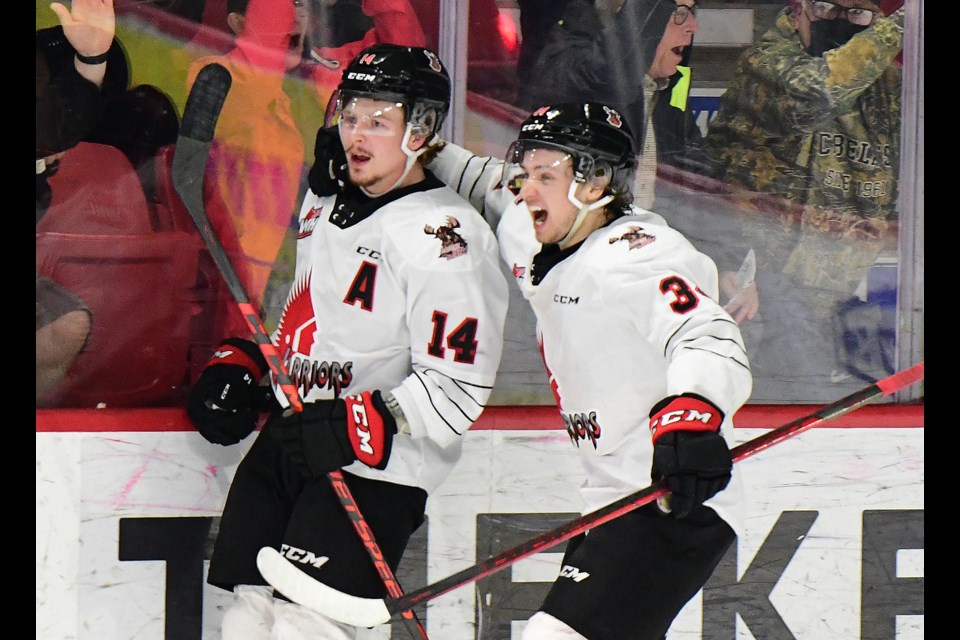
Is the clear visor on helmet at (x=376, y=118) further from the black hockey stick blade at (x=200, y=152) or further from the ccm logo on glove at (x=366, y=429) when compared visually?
the ccm logo on glove at (x=366, y=429)

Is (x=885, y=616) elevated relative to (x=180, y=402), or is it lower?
lower

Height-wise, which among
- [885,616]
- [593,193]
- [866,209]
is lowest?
[885,616]

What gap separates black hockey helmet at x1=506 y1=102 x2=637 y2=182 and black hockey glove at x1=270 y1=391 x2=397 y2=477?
22.5 inches

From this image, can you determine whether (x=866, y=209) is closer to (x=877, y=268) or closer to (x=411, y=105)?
(x=877, y=268)

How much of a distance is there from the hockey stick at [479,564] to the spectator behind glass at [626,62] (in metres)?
0.92

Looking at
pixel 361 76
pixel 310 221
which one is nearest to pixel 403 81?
pixel 361 76

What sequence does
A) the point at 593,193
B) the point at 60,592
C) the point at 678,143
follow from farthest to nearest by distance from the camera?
the point at 678,143 → the point at 60,592 → the point at 593,193

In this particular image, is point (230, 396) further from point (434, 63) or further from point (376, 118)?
point (434, 63)

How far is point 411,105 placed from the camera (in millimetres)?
2510

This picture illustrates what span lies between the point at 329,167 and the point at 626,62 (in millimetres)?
819

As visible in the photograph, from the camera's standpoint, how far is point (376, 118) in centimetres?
250

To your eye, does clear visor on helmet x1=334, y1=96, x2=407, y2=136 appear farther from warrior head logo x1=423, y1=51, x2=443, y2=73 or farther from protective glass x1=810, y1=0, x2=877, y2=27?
protective glass x1=810, y1=0, x2=877, y2=27
